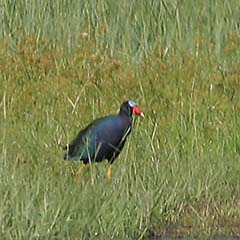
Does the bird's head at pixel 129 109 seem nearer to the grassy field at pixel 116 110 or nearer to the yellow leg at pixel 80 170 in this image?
the grassy field at pixel 116 110

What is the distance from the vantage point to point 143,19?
7711 mm

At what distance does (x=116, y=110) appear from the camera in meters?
6.52

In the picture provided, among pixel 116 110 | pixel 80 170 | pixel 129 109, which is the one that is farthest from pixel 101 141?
pixel 116 110

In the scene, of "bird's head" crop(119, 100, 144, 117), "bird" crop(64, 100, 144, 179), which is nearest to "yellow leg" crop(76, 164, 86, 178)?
"bird" crop(64, 100, 144, 179)

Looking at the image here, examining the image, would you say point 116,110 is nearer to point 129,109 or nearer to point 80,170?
point 129,109

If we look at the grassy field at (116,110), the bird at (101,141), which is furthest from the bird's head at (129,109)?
the grassy field at (116,110)

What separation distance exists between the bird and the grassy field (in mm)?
74

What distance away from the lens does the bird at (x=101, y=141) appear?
17.7ft

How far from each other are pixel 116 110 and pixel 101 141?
3.51 feet

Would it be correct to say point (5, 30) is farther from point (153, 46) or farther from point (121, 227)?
point (121, 227)

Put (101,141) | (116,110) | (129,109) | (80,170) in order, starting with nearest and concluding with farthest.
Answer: (80,170) → (101,141) → (129,109) → (116,110)

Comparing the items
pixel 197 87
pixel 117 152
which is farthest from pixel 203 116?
pixel 117 152

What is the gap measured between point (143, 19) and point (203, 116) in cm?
163

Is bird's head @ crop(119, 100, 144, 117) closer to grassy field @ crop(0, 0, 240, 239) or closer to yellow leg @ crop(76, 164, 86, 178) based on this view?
grassy field @ crop(0, 0, 240, 239)
